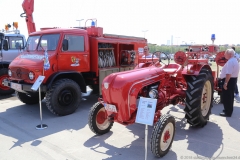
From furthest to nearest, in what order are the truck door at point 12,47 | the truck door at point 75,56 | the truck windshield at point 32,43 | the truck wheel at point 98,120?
1. the truck door at point 12,47
2. the truck windshield at point 32,43
3. the truck door at point 75,56
4. the truck wheel at point 98,120

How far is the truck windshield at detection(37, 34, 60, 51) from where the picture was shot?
5642 mm

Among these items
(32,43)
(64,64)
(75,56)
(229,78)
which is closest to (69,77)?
(64,64)

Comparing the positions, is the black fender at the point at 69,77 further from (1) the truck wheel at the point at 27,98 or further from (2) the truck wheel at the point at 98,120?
(2) the truck wheel at the point at 98,120

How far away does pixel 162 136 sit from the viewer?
327 centimetres

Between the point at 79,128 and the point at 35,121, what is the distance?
1167 mm

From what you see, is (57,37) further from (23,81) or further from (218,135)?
(218,135)

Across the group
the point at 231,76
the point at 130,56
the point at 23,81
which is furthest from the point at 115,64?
the point at 231,76

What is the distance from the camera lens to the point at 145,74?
3.84m

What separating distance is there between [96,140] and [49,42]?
121 inches

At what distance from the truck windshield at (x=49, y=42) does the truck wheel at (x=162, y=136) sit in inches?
140

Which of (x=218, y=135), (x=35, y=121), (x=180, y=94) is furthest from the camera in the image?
(x=35, y=121)

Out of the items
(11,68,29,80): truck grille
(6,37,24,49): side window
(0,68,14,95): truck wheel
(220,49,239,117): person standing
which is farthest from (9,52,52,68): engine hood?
(220,49,239,117): person standing

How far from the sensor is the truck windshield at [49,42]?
5642mm

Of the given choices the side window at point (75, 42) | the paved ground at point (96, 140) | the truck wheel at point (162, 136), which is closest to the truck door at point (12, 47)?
the side window at point (75, 42)
